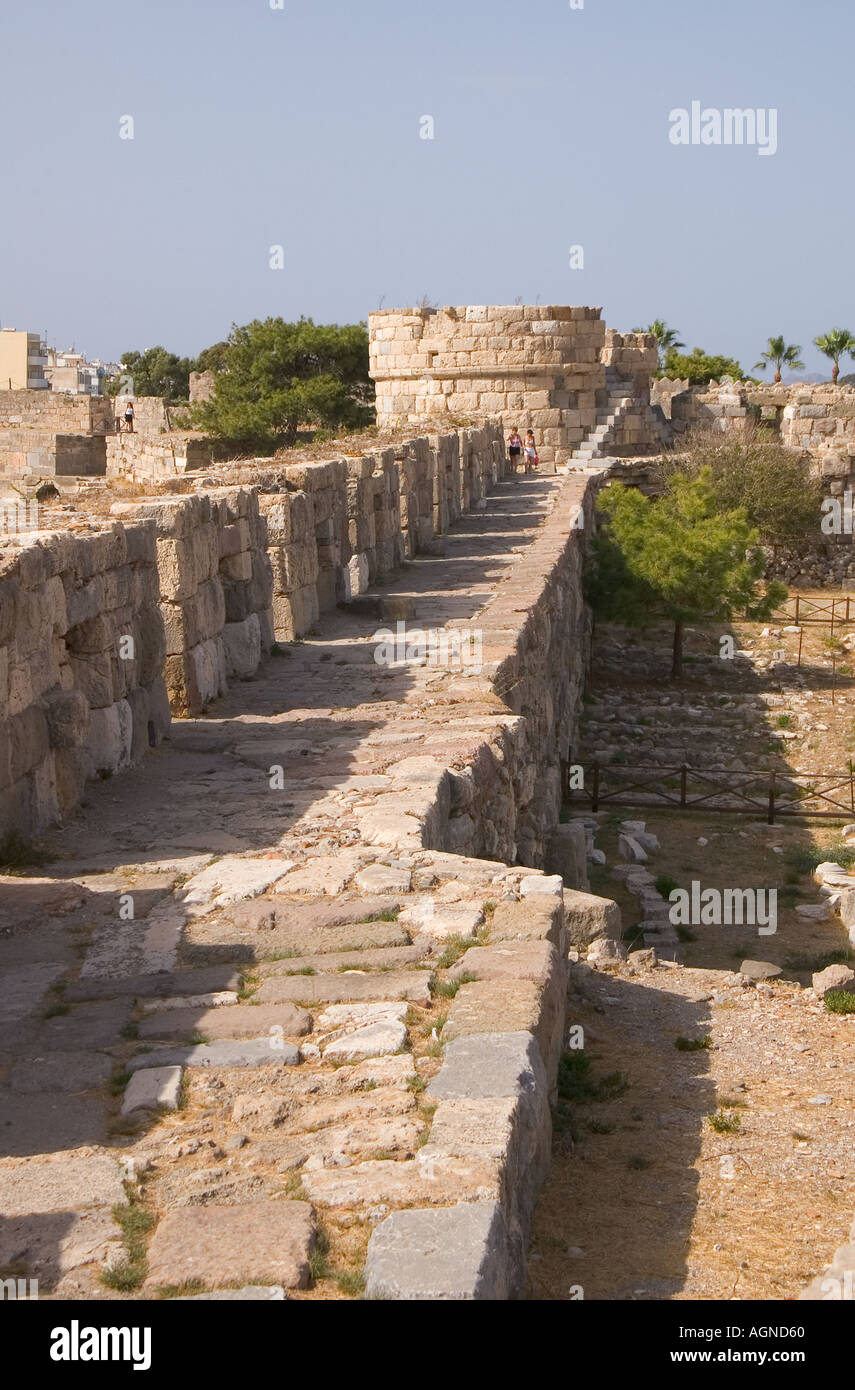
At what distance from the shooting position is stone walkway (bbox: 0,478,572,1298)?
12.4ft

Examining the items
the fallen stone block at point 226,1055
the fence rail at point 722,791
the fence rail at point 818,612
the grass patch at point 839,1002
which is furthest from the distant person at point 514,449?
the fallen stone block at point 226,1055

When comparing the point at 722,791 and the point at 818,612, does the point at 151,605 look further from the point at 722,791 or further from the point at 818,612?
the point at 818,612

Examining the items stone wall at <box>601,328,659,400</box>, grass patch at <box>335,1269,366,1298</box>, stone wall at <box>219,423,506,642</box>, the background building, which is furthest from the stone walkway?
the background building

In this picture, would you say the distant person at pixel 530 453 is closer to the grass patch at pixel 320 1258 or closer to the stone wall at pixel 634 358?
the stone wall at pixel 634 358

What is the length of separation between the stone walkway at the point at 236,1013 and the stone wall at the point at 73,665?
204 millimetres

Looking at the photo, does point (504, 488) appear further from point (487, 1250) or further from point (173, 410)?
point (487, 1250)

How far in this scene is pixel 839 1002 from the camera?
264 inches

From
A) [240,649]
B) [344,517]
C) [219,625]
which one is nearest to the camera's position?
[219,625]

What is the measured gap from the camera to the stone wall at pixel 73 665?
22.4ft

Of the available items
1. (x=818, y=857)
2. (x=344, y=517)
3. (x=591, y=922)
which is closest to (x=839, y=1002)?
(x=591, y=922)

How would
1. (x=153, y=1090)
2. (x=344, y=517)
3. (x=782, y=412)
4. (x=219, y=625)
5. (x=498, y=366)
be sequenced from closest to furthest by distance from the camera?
(x=153, y=1090) < (x=219, y=625) < (x=344, y=517) < (x=498, y=366) < (x=782, y=412)

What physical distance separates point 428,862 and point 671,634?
19662 mm

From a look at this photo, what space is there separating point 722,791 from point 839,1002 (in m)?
9.21

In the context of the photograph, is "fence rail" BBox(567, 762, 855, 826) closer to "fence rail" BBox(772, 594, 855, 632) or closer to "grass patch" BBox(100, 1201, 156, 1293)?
"fence rail" BBox(772, 594, 855, 632)
